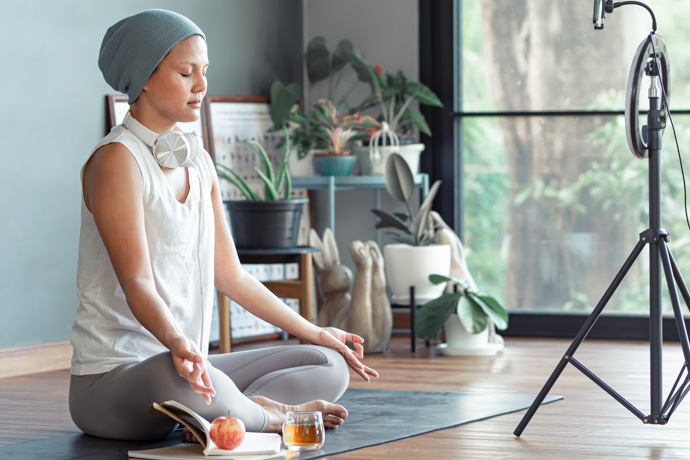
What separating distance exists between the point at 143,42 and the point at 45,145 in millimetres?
1545

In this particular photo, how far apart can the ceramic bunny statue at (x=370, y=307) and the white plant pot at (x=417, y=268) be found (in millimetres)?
79

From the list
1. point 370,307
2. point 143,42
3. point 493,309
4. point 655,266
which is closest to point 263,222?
point 370,307

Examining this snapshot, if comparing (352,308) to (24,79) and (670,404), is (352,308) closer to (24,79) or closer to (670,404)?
(24,79)

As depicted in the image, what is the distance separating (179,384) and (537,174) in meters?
3.00

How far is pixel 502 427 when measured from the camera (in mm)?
2672

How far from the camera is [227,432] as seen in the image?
84.7 inches

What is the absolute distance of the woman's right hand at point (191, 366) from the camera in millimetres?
2078

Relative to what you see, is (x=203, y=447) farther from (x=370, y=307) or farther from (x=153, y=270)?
(x=370, y=307)

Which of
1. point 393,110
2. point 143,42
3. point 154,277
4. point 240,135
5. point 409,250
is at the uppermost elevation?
point 143,42

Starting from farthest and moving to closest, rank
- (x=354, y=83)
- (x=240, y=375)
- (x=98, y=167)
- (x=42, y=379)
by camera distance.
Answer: (x=354, y=83) → (x=42, y=379) → (x=240, y=375) → (x=98, y=167)

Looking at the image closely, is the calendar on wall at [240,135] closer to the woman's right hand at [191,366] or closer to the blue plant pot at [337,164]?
the blue plant pot at [337,164]

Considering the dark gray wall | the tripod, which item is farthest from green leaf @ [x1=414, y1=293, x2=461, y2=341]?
the tripod

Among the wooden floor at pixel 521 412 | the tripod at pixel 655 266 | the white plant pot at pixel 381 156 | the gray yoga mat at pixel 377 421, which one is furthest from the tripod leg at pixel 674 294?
the white plant pot at pixel 381 156

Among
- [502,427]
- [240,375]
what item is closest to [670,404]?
[502,427]
